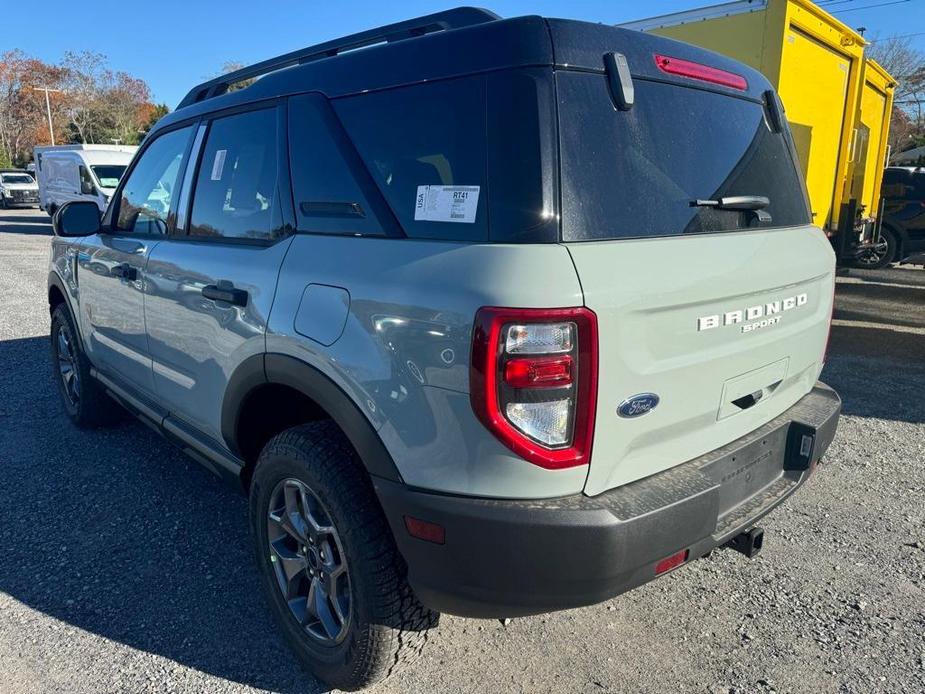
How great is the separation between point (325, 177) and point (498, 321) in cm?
97

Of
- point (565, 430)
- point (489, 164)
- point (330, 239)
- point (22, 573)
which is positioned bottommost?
point (22, 573)

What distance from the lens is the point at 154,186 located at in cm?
349

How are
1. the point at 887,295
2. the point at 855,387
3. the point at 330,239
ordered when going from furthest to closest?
the point at 887,295, the point at 855,387, the point at 330,239

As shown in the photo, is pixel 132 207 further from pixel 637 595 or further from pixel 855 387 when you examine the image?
pixel 855 387

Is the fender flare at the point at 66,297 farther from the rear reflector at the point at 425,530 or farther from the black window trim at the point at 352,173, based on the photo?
the rear reflector at the point at 425,530

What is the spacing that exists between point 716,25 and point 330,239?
502 cm

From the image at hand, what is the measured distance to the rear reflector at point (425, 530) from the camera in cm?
185

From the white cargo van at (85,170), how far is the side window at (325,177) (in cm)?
1621

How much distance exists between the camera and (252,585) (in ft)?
9.66

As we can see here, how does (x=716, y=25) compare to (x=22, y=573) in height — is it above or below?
above

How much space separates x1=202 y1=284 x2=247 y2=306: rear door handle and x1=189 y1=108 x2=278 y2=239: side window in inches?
8.5

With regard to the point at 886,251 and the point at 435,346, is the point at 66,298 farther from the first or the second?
the point at 886,251

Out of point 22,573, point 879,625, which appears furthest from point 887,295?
point 22,573

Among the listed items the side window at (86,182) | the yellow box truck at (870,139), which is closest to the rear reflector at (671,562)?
the yellow box truck at (870,139)
